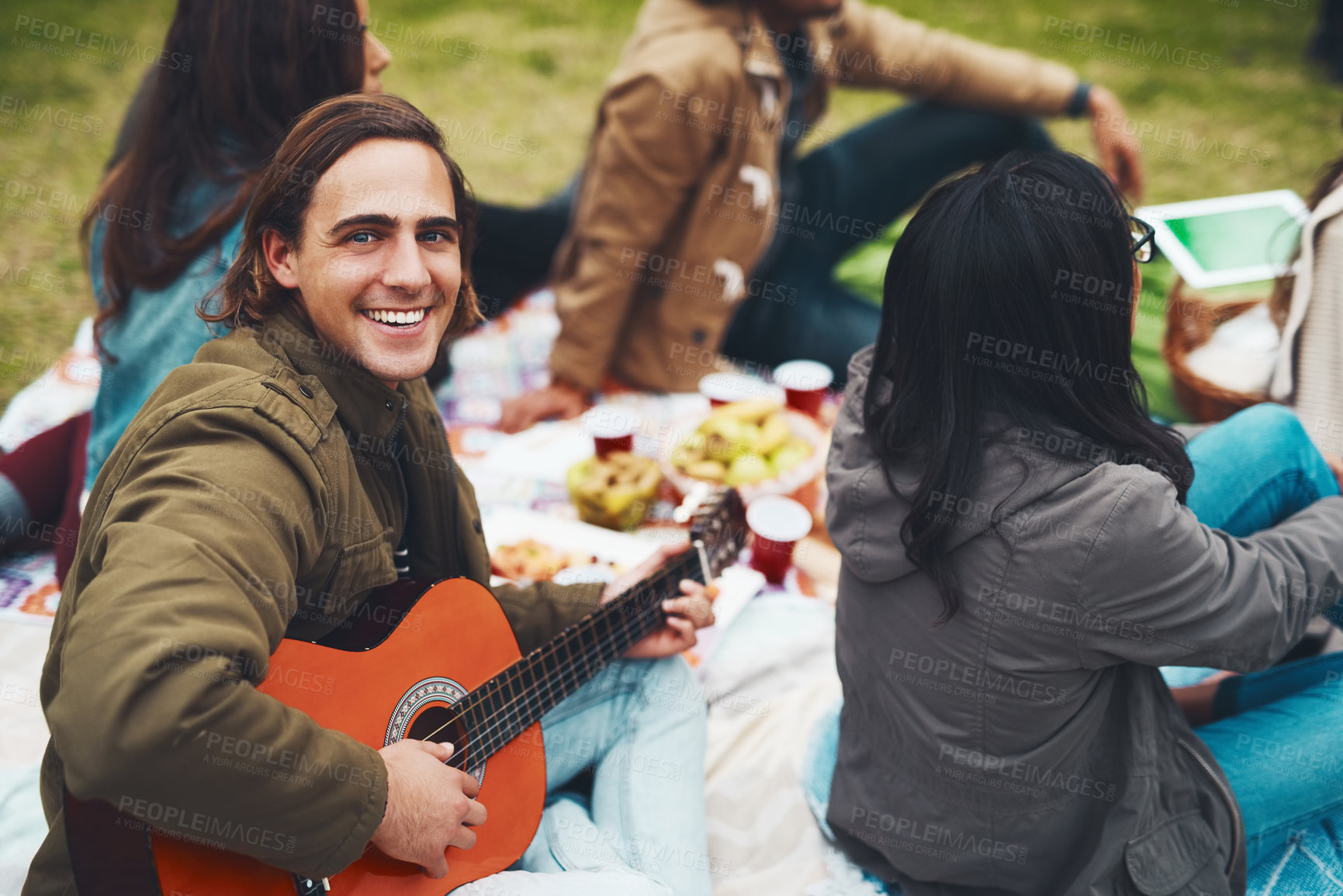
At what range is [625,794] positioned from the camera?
68.9 inches

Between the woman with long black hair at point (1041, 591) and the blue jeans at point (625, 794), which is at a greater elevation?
the woman with long black hair at point (1041, 591)

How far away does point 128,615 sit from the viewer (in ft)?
3.46

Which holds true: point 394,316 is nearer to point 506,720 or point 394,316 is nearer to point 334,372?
point 334,372

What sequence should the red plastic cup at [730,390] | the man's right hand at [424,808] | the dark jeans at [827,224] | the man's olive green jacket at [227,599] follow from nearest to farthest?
the man's olive green jacket at [227,599] < the man's right hand at [424,808] < the red plastic cup at [730,390] < the dark jeans at [827,224]

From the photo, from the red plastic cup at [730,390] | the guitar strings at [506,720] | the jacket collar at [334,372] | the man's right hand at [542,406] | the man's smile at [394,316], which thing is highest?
the man's smile at [394,316]

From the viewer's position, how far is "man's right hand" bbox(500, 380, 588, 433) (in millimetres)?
3137

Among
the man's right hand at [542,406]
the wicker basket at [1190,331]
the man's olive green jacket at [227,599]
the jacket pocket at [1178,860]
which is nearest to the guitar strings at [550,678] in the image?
the man's olive green jacket at [227,599]

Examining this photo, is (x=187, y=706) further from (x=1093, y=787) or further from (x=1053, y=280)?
(x=1093, y=787)

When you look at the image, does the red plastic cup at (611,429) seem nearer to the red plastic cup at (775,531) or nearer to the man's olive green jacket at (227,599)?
the red plastic cup at (775,531)

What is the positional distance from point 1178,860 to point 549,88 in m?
5.51

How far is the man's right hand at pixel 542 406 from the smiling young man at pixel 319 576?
1.32 metres

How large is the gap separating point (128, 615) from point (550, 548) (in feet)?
5.04

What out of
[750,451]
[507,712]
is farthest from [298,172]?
[750,451]

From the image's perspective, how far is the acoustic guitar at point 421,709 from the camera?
1.19 m
